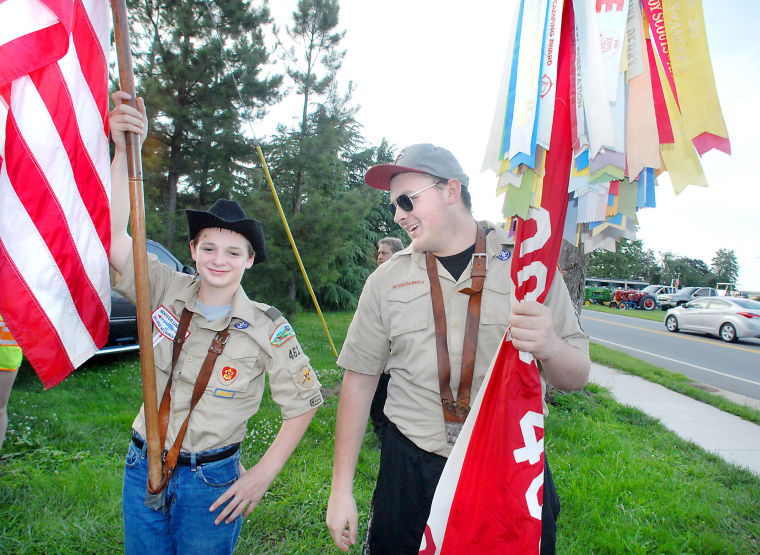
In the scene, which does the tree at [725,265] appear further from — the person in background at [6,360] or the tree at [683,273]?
the person in background at [6,360]

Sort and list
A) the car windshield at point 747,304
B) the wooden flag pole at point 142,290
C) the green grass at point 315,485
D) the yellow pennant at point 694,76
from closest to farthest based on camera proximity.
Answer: the yellow pennant at point 694,76
the wooden flag pole at point 142,290
the green grass at point 315,485
the car windshield at point 747,304

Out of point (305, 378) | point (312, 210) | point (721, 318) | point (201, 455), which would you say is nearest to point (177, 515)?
point (201, 455)

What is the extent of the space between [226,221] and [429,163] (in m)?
0.94

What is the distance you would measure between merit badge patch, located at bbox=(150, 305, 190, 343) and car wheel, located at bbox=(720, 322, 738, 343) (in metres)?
17.9

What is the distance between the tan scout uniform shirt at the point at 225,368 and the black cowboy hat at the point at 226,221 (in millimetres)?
267

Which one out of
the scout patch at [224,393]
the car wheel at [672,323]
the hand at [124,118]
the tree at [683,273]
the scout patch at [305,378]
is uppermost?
the tree at [683,273]

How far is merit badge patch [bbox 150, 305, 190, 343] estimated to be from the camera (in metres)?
1.96

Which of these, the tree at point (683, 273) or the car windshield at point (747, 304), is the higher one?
the tree at point (683, 273)

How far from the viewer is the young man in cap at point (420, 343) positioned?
68.3 inches

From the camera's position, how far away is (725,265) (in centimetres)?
7388

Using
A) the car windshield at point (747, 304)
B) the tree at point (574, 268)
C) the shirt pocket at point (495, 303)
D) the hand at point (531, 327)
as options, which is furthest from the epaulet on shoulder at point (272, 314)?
the car windshield at point (747, 304)

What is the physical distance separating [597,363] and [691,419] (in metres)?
3.63

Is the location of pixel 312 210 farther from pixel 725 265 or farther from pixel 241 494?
pixel 725 265

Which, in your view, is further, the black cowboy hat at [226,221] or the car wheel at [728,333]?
the car wheel at [728,333]
